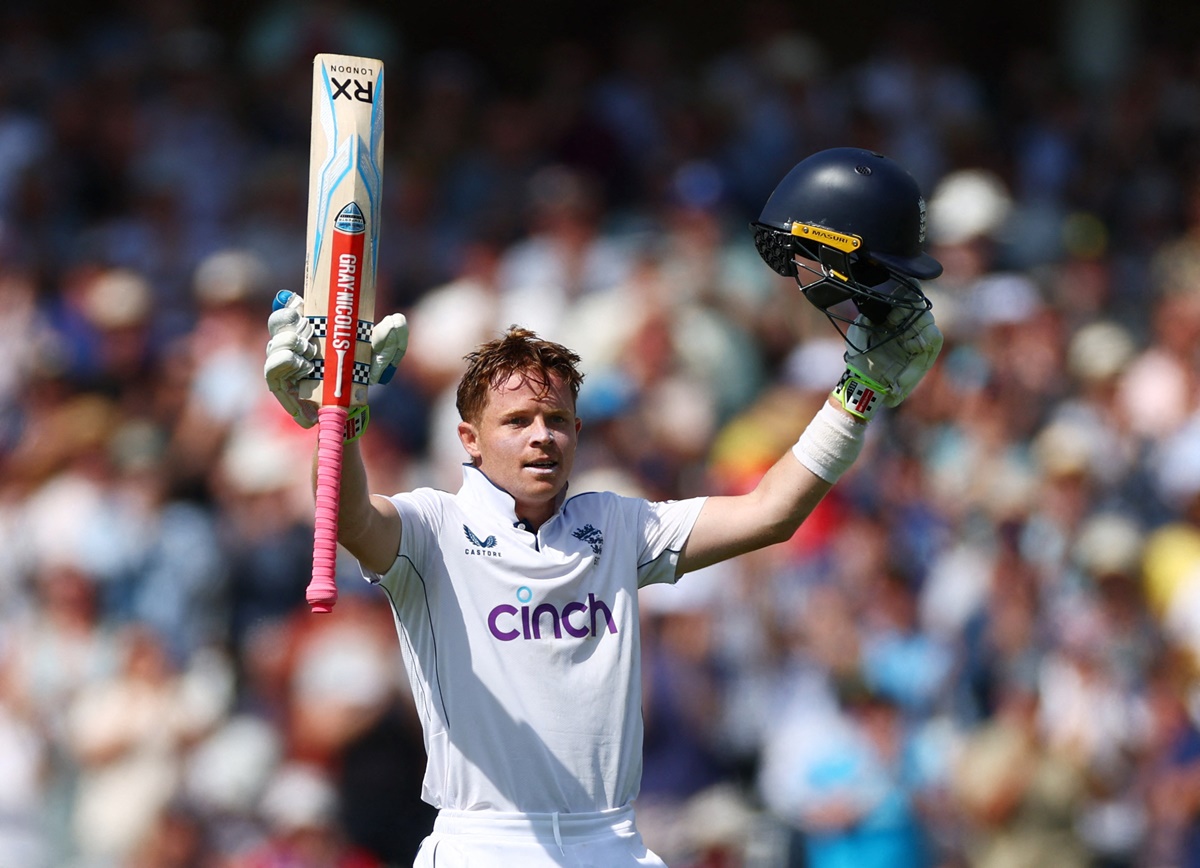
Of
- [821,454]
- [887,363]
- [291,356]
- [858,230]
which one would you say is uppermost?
[858,230]

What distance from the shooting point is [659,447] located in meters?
9.21

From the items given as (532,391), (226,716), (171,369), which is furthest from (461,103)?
(532,391)

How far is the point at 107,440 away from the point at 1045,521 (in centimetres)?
496

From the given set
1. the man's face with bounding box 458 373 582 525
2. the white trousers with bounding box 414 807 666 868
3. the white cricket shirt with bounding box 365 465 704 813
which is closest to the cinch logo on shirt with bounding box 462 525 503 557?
the white cricket shirt with bounding box 365 465 704 813

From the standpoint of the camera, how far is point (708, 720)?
27.4 ft

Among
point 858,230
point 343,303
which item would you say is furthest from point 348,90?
point 858,230

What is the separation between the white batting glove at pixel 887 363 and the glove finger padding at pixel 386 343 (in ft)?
4.05

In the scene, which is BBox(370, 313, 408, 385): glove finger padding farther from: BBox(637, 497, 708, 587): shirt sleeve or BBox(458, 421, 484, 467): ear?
BBox(637, 497, 708, 587): shirt sleeve

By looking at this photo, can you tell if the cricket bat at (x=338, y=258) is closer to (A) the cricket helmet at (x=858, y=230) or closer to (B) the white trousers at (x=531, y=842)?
(B) the white trousers at (x=531, y=842)

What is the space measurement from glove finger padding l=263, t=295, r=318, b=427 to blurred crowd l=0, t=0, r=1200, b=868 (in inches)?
149

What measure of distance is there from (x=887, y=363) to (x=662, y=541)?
809mm

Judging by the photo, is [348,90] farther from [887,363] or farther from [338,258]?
[887,363]

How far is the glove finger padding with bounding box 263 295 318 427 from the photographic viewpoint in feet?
14.6

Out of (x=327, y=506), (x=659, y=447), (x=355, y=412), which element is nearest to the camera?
(x=327, y=506)
